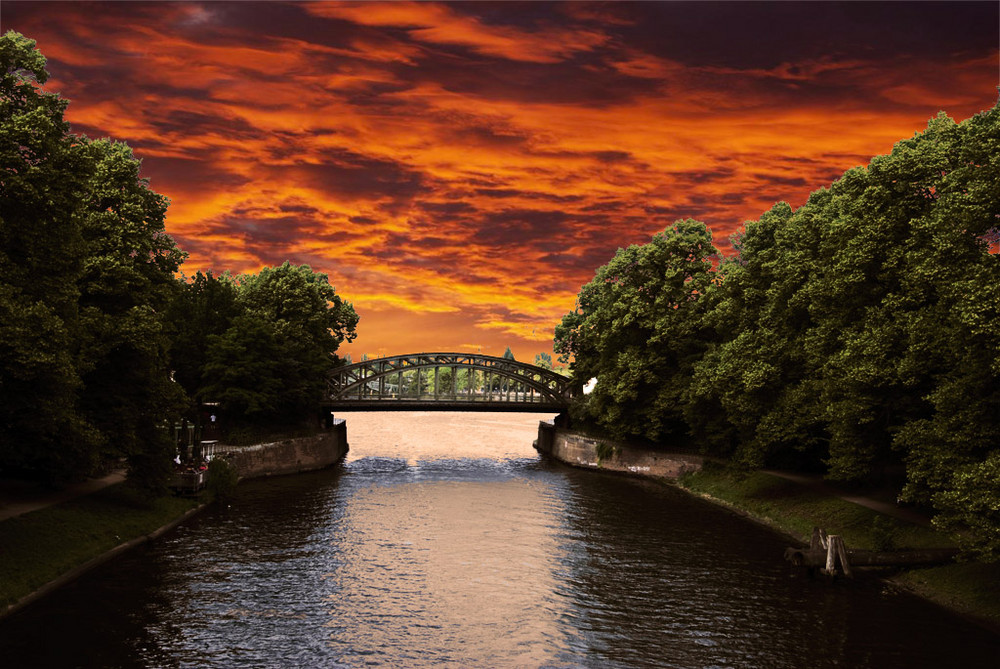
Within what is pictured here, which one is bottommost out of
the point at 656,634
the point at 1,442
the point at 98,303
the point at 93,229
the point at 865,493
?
the point at 656,634

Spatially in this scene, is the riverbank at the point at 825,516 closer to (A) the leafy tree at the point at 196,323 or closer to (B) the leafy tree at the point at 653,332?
(B) the leafy tree at the point at 653,332

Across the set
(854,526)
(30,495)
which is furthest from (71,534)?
(854,526)

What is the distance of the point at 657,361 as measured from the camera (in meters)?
66.6

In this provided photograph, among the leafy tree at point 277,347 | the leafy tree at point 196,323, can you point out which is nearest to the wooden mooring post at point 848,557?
the leafy tree at point 277,347

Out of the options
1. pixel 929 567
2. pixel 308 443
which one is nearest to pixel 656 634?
pixel 929 567

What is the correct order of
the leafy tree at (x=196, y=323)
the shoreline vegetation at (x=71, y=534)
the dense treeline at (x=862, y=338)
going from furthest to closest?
the leafy tree at (x=196, y=323)
the shoreline vegetation at (x=71, y=534)
the dense treeline at (x=862, y=338)

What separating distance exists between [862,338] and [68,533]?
34.7 meters

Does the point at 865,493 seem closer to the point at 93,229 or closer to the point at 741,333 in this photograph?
the point at 741,333

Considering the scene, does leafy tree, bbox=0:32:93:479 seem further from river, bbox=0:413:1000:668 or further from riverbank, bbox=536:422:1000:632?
riverbank, bbox=536:422:1000:632

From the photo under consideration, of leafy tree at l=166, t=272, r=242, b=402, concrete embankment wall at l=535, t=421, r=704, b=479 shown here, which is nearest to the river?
concrete embankment wall at l=535, t=421, r=704, b=479

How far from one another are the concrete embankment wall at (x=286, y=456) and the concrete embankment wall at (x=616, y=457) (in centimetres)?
2283

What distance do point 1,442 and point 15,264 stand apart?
7.16m

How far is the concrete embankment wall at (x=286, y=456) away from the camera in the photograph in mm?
63812

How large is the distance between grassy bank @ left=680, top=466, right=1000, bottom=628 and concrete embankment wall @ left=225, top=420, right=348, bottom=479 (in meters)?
31.6
